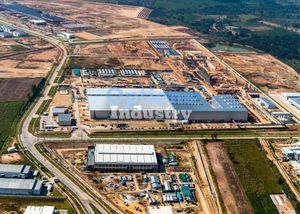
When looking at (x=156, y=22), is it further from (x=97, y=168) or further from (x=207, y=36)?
(x=97, y=168)

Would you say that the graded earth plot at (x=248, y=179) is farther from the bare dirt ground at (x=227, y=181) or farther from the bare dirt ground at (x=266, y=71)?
the bare dirt ground at (x=266, y=71)

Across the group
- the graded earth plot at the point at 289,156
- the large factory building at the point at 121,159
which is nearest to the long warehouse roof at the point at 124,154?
the large factory building at the point at 121,159

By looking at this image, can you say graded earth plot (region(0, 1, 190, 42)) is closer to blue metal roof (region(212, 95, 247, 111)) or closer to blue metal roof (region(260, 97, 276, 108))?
blue metal roof (region(260, 97, 276, 108))

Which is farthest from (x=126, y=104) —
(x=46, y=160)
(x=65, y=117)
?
(x=46, y=160)

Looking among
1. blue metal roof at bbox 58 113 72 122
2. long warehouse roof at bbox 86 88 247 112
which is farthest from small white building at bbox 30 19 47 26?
blue metal roof at bbox 58 113 72 122

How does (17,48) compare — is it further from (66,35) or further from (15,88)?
(15,88)

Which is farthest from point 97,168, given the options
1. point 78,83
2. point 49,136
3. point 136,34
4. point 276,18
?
point 276,18
